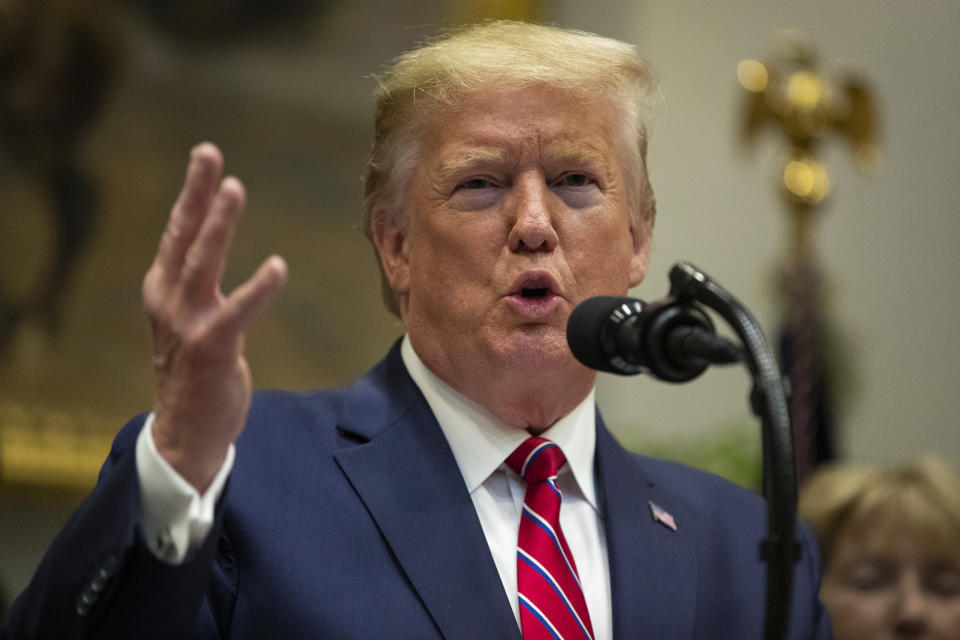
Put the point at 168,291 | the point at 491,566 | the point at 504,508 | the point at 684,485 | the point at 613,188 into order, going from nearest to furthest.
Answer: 1. the point at 168,291
2. the point at 491,566
3. the point at 504,508
4. the point at 613,188
5. the point at 684,485

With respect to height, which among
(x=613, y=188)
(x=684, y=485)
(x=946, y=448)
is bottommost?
(x=946, y=448)

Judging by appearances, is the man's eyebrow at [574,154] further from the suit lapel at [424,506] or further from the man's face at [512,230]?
the suit lapel at [424,506]

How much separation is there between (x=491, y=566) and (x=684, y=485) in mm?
697

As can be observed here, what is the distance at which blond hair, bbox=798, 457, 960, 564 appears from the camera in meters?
3.49

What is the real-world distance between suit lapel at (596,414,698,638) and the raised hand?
886mm

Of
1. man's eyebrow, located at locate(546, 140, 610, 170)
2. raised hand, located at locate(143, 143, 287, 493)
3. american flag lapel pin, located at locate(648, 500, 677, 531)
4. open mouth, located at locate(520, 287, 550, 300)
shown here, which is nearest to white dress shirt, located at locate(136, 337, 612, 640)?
american flag lapel pin, located at locate(648, 500, 677, 531)

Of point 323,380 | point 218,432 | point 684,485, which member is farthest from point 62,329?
point 218,432

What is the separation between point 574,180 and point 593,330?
76 cm

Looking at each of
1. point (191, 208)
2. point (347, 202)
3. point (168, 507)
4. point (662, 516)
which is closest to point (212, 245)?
point (191, 208)

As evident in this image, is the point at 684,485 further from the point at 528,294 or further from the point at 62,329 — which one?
the point at 62,329

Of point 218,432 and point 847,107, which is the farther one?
point 847,107

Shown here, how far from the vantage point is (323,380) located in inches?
221

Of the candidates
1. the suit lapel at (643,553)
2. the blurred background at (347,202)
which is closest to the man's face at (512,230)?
the suit lapel at (643,553)

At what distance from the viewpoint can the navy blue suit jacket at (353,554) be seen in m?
1.70
